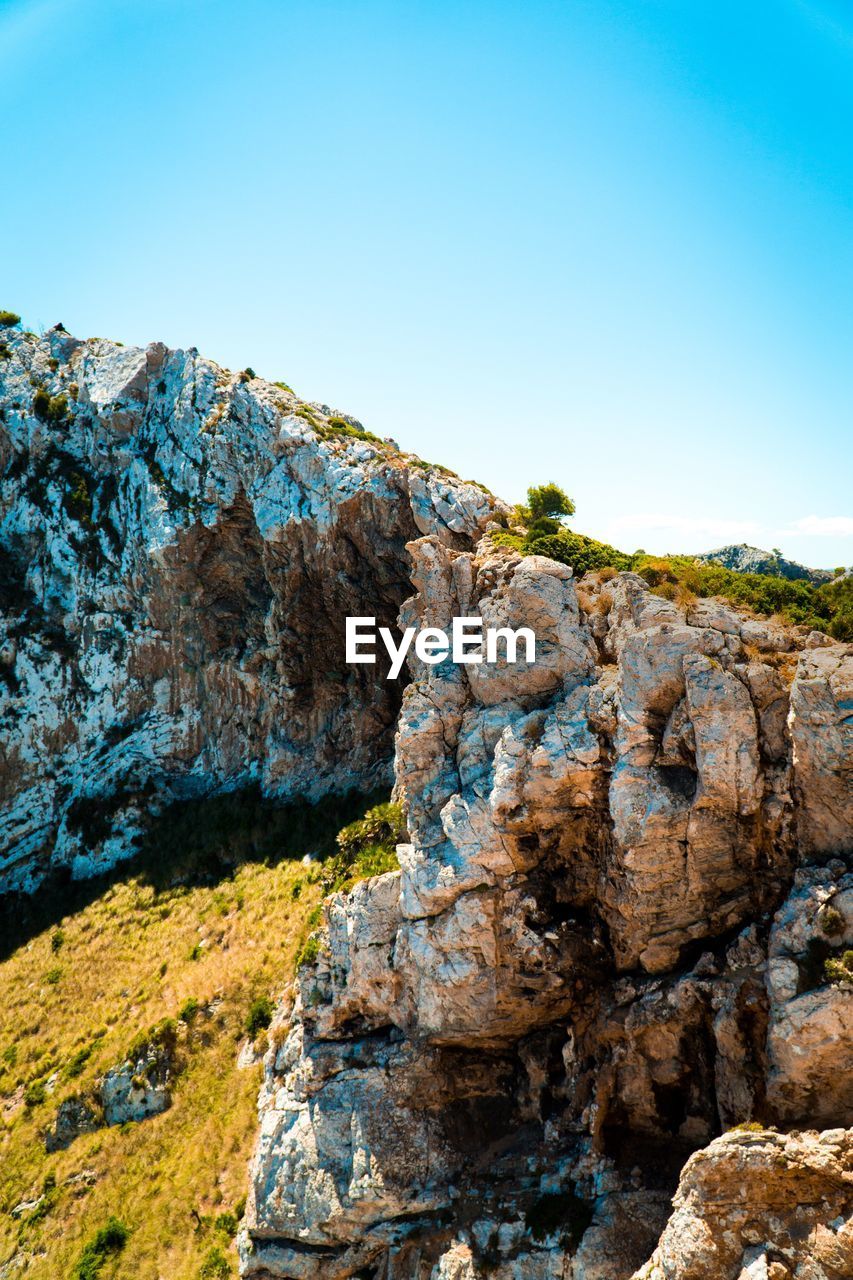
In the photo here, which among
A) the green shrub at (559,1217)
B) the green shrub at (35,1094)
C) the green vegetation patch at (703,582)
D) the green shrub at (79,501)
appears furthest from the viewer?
the green shrub at (79,501)

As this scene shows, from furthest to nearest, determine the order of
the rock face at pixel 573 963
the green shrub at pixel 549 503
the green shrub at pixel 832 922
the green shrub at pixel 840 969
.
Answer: the green shrub at pixel 549 503 < the rock face at pixel 573 963 < the green shrub at pixel 832 922 < the green shrub at pixel 840 969

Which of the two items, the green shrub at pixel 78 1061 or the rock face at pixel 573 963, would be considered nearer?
the rock face at pixel 573 963

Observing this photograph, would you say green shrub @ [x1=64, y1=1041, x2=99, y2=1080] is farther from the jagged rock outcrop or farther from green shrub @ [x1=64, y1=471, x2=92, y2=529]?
green shrub @ [x1=64, y1=471, x2=92, y2=529]

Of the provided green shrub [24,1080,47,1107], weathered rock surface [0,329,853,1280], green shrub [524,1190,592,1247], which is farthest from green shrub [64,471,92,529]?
green shrub [524,1190,592,1247]

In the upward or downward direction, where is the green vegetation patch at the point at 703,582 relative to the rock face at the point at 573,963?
upward

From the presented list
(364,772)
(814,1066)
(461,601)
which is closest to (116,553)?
(364,772)

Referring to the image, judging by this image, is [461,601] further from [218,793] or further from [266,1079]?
[218,793]

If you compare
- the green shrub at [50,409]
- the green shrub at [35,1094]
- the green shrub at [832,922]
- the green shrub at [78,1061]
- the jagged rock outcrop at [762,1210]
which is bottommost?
the green shrub at [35,1094]

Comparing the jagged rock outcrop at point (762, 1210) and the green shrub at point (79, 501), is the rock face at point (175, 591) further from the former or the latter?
the jagged rock outcrop at point (762, 1210)

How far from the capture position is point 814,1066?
18422mm

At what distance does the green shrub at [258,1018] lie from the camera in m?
32.5

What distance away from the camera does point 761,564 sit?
181ft

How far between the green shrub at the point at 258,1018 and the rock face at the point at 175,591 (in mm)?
12618

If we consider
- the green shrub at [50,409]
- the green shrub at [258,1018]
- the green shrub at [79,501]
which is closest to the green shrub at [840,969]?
the green shrub at [258,1018]
